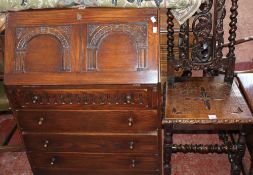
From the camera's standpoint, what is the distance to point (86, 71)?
6.14ft

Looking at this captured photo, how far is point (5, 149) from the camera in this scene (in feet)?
8.84

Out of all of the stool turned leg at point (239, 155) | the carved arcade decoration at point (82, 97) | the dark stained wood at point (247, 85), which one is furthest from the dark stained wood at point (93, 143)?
the dark stained wood at point (247, 85)

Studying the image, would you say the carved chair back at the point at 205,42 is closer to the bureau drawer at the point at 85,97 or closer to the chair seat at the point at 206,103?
the chair seat at the point at 206,103

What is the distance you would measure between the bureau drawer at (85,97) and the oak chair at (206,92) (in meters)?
0.26

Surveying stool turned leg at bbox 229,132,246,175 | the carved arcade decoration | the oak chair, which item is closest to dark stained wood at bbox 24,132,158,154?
the oak chair

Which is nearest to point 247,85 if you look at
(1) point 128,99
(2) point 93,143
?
(1) point 128,99

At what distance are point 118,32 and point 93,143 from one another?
2.55ft

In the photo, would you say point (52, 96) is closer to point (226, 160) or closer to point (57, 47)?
point (57, 47)

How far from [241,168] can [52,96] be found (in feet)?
4.95

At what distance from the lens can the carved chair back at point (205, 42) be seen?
205cm

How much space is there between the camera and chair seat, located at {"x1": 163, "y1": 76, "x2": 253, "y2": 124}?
202cm

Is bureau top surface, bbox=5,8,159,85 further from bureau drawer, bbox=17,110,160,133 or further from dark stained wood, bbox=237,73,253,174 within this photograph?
dark stained wood, bbox=237,73,253,174

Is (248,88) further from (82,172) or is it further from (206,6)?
(82,172)

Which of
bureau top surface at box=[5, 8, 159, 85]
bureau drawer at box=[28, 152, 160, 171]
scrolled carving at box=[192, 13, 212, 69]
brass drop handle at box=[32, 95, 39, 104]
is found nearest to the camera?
bureau top surface at box=[5, 8, 159, 85]
